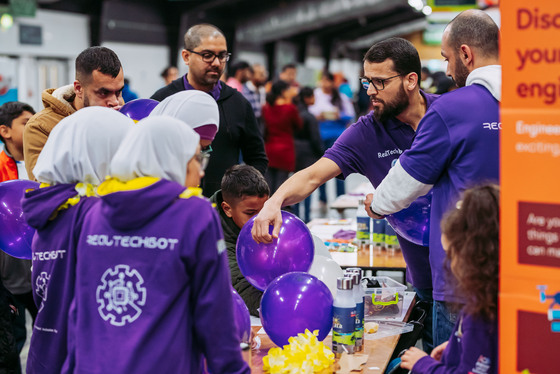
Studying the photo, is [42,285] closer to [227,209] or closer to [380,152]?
[227,209]

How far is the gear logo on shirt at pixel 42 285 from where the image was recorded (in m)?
2.01

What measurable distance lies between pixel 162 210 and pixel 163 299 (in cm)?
23

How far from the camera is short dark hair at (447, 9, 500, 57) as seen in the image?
2.46 metres

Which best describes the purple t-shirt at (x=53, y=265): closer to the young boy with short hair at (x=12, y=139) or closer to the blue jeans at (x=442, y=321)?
the blue jeans at (x=442, y=321)

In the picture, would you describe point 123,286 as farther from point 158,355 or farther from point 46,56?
point 46,56

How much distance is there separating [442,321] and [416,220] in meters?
0.45

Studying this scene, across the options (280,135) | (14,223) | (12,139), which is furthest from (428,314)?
(280,135)

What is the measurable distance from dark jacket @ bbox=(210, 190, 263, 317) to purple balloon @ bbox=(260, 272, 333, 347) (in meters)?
0.51

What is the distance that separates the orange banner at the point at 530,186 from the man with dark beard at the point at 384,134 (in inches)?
53.0

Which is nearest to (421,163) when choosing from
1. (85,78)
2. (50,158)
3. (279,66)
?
(50,158)

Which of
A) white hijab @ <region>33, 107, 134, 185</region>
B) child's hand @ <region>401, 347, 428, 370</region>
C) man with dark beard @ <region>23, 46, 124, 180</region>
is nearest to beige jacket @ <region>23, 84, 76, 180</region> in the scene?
man with dark beard @ <region>23, 46, 124, 180</region>

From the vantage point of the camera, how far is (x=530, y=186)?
1.49 meters

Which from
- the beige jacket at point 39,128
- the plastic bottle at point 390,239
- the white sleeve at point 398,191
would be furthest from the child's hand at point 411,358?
the plastic bottle at point 390,239

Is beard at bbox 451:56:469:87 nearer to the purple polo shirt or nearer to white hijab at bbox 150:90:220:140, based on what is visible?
white hijab at bbox 150:90:220:140
